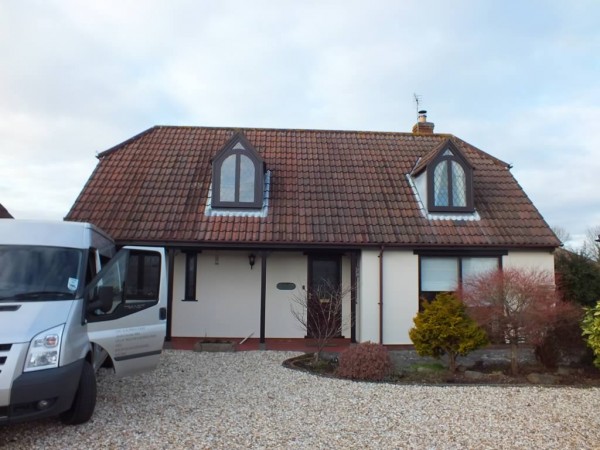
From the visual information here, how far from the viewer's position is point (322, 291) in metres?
13.5

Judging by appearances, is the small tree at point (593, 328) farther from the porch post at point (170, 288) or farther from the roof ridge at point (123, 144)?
the roof ridge at point (123, 144)

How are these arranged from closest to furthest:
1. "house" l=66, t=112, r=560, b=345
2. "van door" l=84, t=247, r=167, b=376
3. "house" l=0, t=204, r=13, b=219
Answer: "van door" l=84, t=247, r=167, b=376
"house" l=66, t=112, r=560, b=345
"house" l=0, t=204, r=13, b=219

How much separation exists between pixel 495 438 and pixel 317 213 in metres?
8.33

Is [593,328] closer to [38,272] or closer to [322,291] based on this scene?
[322,291]

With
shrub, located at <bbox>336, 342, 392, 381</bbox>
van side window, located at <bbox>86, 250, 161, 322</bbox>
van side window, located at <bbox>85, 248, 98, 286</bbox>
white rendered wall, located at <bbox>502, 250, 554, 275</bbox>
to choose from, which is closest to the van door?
van side window, located at <bbox>86, 250, 161, 322</bbox>

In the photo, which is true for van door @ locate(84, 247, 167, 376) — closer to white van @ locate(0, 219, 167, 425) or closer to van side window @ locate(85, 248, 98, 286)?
white van @ locate(0, 219, 167, 425)

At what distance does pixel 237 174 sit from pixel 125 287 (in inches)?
287

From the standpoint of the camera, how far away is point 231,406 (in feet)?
22.5

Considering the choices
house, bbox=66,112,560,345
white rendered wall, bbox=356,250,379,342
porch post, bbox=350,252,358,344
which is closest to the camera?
white rendered wall, bbox=356,250,379,342

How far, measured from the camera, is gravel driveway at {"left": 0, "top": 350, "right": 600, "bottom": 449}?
5.47m

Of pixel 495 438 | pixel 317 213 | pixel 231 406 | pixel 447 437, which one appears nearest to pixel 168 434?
pixel 231 406

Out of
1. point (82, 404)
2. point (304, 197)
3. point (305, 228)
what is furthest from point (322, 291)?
point (82, 404)

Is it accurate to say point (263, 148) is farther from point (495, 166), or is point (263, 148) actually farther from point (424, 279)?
point (495, 166)

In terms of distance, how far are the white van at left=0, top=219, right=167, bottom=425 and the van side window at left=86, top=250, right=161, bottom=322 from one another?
1cm
